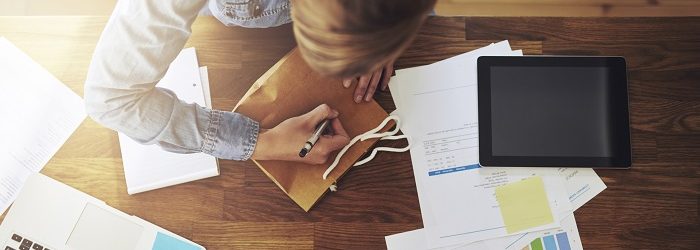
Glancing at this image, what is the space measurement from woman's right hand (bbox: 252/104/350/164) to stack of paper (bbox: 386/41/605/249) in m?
0.11

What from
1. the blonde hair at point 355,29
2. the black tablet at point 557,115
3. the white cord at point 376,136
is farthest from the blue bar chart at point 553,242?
the blonde hair at point 355,29

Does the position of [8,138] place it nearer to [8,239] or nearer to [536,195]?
[8,239]

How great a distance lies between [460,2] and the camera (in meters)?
1.58

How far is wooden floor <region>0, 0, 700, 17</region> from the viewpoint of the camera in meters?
1.56

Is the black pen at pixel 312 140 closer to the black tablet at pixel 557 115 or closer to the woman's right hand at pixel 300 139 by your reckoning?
the woman's right hand at pixel 300 139

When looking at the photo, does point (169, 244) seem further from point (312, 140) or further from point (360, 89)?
point (360, 89)

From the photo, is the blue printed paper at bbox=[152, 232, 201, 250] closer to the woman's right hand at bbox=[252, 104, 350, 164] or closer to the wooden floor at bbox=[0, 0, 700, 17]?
the woman's right hand at bbox=[252, 104, 350, 164]

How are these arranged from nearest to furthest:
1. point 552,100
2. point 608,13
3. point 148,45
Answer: point 148,45 < point 552,100 < point 608,13

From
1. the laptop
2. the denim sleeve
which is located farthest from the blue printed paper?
the denim sleeve

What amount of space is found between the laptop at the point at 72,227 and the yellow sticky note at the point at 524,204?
48 cm

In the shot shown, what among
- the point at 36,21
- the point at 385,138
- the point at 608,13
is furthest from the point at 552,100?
the point at 36,21

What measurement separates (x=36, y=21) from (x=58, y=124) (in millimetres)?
177

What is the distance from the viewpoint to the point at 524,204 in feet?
3.23

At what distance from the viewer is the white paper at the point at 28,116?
1.01 m
